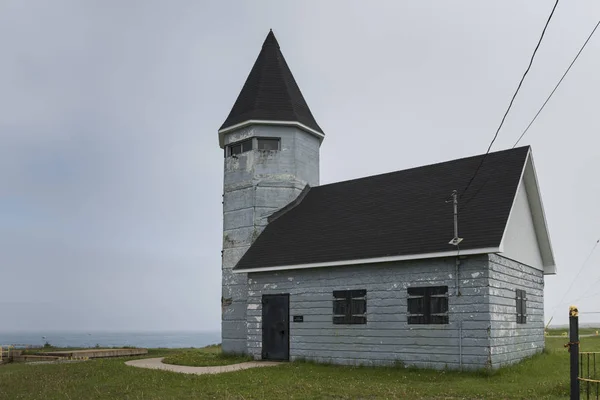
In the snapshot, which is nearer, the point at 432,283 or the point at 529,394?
the point at 529,394

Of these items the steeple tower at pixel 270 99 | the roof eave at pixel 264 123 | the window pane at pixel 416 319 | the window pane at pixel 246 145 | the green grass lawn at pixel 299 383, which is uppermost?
the steeple tower at pixel 270 99

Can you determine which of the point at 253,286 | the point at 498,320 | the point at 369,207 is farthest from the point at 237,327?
the point at 498,320

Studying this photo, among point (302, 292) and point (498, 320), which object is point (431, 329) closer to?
point (498, 320)

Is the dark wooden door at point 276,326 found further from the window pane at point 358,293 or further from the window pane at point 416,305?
the window pane at point 416,305

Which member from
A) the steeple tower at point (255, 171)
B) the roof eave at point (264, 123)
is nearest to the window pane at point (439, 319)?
the steeple tower at point (255, 171)

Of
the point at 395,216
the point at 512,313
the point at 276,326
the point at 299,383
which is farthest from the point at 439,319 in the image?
the point at 276,326

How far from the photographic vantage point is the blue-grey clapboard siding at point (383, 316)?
16.3 meters

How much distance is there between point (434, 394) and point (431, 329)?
4403 mm

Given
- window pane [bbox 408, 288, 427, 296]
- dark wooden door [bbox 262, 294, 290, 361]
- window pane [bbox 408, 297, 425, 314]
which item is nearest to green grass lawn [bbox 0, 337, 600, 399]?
dark wooden door [bbox 262, 294, 290, 361]

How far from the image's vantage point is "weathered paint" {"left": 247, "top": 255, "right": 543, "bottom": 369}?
639 inches

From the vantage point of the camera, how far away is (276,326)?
2080 centimetres

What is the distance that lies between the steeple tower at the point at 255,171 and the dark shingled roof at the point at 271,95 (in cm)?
4

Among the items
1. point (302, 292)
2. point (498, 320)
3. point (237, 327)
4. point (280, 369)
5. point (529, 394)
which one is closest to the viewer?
point (529, 394)

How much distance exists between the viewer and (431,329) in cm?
1694
